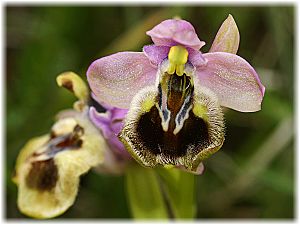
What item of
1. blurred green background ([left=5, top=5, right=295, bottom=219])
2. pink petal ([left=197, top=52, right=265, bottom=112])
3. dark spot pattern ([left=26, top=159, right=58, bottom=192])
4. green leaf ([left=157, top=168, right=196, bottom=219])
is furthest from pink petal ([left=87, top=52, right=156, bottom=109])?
blurred green background ([left=5, top=5, right=295, bottom=219])

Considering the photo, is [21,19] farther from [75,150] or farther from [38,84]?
[75,150]

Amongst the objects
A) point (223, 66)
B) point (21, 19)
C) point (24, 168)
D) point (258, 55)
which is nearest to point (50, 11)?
point (21, 19)

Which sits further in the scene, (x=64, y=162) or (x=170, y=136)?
(x=64, y=162)

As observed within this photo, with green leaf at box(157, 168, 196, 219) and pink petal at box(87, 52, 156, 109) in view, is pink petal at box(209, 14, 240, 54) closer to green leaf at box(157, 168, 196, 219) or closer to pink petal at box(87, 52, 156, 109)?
pink petal at box(87, 52, 156, 109)

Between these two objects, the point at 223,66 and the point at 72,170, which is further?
the point at 72,170

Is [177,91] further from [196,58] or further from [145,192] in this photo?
[145,192]

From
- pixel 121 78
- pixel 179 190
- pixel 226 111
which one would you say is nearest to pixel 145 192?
pixel 179 190
